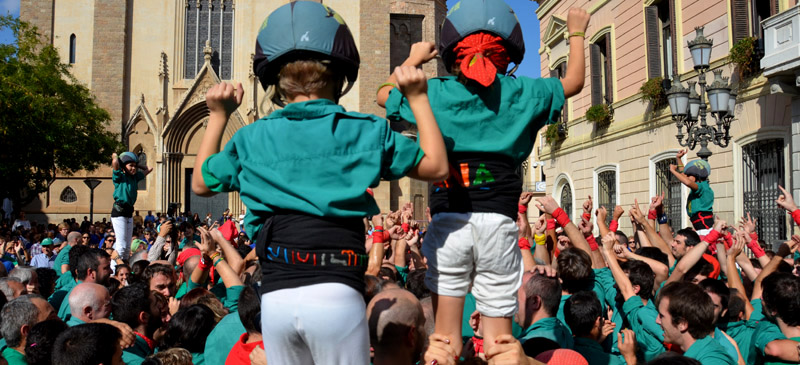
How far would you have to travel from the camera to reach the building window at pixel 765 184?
12453mm

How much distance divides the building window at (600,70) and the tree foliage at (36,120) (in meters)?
18.2

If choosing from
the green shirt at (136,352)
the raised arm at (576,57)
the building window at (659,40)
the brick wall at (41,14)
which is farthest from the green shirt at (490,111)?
the brick wall at (41,14)

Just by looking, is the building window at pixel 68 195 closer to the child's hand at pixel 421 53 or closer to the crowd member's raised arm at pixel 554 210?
the crowd member's raised arm at pixel 554 210

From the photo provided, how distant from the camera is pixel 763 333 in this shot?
3.82 meters

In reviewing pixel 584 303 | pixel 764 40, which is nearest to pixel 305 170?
pixel 584 303

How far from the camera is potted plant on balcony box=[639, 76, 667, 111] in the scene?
52.5 ft

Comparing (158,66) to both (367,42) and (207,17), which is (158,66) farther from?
(367,42)

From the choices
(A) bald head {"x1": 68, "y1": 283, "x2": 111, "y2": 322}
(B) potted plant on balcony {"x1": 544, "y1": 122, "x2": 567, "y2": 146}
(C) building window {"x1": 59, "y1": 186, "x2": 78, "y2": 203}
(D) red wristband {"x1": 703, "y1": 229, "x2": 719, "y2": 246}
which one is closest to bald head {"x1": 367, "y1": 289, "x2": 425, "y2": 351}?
(A) bald head {"x1": 68, "y1": 283, "x2": 111, "y2": 322}

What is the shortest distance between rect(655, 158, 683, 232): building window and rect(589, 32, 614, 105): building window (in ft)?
11.7

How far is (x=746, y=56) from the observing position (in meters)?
13.0

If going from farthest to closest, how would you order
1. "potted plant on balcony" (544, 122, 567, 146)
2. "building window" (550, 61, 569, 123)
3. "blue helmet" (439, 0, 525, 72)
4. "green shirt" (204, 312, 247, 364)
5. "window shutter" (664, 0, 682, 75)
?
"potted plant on balcony" (544, 122, 567, 146) < "building window" (550, 61, 569, 123) < "window shutter" (664, 0, 682, 75) < "green shirt" (204, 312, 247, 364) < "blue helmet" (439, 0, 525, 72)

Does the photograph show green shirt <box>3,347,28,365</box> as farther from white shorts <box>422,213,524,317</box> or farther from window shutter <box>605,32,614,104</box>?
window shutter <box>605,32,614,104</box>

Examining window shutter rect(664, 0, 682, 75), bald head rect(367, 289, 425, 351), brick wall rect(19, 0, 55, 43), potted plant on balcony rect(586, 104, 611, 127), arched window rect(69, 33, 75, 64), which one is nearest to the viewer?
bald head rect(367, 289, 425, 351)

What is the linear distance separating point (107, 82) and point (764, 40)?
29136mm
